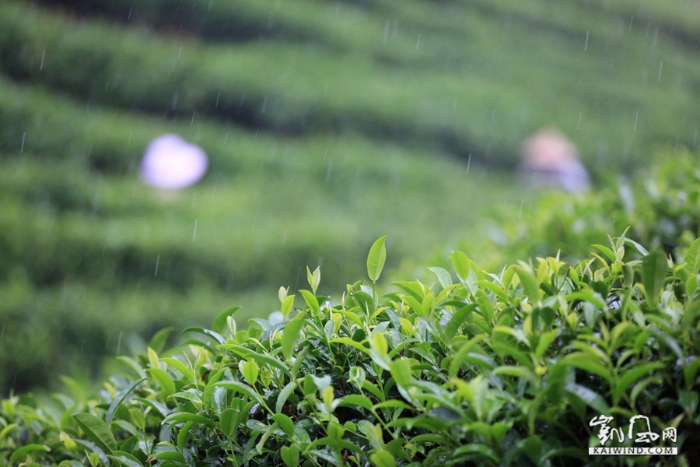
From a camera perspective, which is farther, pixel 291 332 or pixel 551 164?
pixel 551 164

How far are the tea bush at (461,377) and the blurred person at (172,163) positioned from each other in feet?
12.4

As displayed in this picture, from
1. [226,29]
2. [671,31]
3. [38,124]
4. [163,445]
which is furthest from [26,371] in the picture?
[671,31]

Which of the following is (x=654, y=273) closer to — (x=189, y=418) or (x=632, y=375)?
(x=632, y=375)

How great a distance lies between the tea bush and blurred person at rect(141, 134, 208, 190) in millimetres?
3771

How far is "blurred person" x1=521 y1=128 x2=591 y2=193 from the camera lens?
214 inches

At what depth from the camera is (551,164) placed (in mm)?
5480

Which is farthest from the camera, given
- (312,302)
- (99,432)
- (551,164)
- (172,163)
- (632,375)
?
(551,164)

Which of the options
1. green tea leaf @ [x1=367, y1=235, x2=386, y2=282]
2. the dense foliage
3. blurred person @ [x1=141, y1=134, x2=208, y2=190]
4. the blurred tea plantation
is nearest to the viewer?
green tea leaf @ [x1=367, y1=235, x2=386, y2=282]

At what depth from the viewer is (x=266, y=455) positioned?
2.91 ft

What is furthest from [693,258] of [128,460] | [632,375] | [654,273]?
[128,460]

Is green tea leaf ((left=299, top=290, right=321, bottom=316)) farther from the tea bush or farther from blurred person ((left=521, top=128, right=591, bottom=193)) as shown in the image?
blurred person ((left=521, top=128, right=591, bottom=193))

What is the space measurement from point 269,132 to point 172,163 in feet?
3.35

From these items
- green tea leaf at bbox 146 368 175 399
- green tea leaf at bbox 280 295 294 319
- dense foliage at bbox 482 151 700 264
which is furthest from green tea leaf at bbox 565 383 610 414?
dense foliage at bbox 482 151 700 264

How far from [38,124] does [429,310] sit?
4.50m
